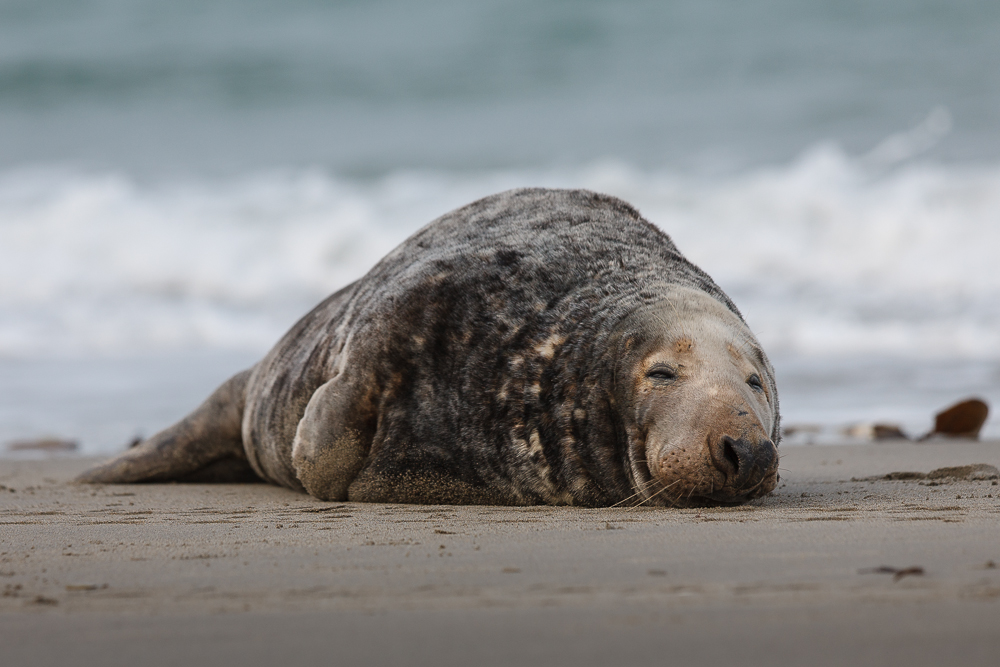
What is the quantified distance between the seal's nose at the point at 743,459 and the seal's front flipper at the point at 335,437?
1.67 m

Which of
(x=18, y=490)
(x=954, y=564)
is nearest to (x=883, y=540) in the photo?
(x=954, y=564)

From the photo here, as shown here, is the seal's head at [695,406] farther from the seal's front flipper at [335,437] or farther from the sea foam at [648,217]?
the sea foam at [648,217]

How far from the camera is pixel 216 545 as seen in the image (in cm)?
311

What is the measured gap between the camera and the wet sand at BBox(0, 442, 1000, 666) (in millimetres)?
1791

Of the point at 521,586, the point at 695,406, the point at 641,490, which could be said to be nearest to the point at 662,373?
the point at 695,406

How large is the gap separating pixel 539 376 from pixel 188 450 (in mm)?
3073

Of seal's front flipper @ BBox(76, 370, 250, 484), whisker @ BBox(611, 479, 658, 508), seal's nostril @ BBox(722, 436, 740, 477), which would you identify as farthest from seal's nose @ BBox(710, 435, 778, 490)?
seal's front flipper @ BBox(76, 370, 250, 484)

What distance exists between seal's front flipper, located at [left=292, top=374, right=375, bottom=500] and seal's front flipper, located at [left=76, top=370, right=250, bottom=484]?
6.01 ft

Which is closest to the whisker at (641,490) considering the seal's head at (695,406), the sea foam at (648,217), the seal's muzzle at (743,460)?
the seal's head at (695,406)

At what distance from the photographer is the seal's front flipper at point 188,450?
641 centimetres

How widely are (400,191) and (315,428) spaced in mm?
18505

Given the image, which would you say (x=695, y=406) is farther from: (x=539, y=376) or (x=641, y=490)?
(x=539, y=376)

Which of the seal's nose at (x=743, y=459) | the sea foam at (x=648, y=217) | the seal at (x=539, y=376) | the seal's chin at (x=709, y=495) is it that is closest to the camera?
the seal's nose at (x=743, y=459)

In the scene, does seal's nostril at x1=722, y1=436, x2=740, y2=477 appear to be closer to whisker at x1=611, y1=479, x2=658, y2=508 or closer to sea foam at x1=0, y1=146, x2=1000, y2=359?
whisker at x1=611, y1=479, x2=658, y2=508
